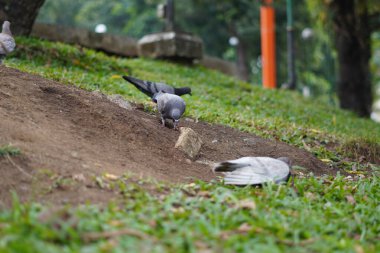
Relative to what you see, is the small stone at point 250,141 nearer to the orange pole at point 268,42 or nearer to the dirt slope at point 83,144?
the dirt slope at point 83,144

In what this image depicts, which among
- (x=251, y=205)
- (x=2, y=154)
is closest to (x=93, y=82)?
(x=2, y=154)

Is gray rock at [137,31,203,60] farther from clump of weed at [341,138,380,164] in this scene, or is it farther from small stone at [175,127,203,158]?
small stone at [175,127,203,158]

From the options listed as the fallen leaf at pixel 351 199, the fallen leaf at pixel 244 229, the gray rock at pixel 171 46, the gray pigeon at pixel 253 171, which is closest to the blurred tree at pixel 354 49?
the gray rock at pixel 171 46

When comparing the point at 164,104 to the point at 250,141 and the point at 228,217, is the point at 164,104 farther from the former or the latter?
the point at 228,217

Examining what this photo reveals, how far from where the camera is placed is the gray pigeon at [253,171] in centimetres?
420

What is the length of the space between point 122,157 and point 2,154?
3.38 feet

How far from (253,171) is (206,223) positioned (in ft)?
4.04

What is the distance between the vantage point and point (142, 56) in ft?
38.0

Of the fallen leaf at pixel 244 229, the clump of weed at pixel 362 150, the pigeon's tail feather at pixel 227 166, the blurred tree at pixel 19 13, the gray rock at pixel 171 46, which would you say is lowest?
the clump of weed at pixel 362 150

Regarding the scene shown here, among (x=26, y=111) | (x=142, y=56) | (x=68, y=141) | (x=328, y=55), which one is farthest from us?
(x=328, y=55)

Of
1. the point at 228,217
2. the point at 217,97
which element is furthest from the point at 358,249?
the point at 217,97

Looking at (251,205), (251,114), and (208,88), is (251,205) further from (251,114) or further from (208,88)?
(208,88)

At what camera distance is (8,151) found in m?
3.61

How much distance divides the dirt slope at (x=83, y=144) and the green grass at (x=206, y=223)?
1.08 ft
